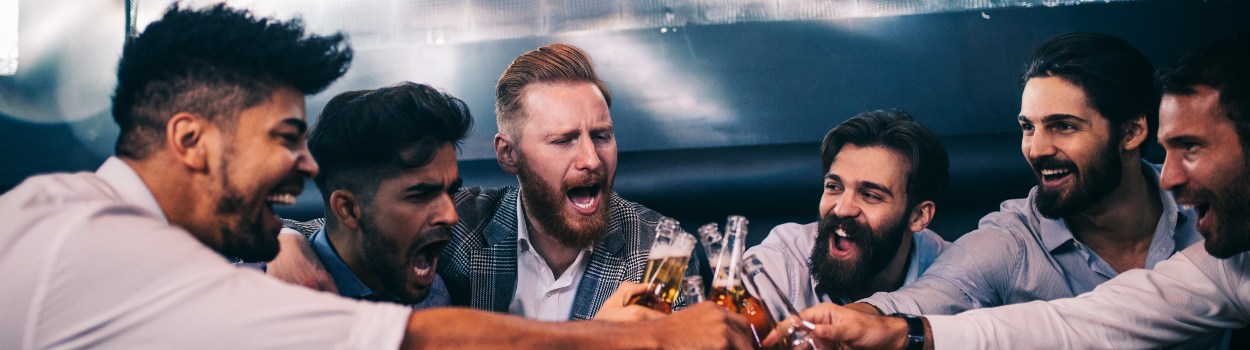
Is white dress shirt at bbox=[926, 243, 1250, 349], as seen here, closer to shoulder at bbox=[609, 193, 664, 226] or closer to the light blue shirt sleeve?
the light blue shirt sleeve

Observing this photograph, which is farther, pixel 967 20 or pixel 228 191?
pixel 967 20

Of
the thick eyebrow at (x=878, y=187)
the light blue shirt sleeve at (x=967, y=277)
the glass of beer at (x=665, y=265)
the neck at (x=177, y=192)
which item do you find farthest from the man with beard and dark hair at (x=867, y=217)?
the neck at (x=177, y=192)

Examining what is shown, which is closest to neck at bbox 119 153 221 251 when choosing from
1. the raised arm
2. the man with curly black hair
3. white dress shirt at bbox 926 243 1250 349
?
the man with curly black hair

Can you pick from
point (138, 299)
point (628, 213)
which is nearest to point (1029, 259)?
point (628, 213)

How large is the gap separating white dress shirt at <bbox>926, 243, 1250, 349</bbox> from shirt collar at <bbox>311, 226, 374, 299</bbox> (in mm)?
1032

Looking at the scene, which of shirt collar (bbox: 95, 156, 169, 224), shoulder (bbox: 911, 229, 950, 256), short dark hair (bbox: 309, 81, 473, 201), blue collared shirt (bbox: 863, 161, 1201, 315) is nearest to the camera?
shirt collar (bbox: 95, 156, 169, 224)

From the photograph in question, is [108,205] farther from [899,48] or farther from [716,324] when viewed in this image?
[899,48]

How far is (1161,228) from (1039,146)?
0.95ft

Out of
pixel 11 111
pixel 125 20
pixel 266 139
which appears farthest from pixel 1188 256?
pixel 11 111

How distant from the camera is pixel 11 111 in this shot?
8.18ft

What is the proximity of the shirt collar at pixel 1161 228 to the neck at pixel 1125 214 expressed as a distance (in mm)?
20

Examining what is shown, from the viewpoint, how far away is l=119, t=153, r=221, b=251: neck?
3.84 feet

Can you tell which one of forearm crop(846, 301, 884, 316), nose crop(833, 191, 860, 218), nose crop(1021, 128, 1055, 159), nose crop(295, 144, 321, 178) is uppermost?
nose crop(295, 144, 321, 178)

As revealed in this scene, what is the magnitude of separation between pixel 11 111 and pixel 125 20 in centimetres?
39
